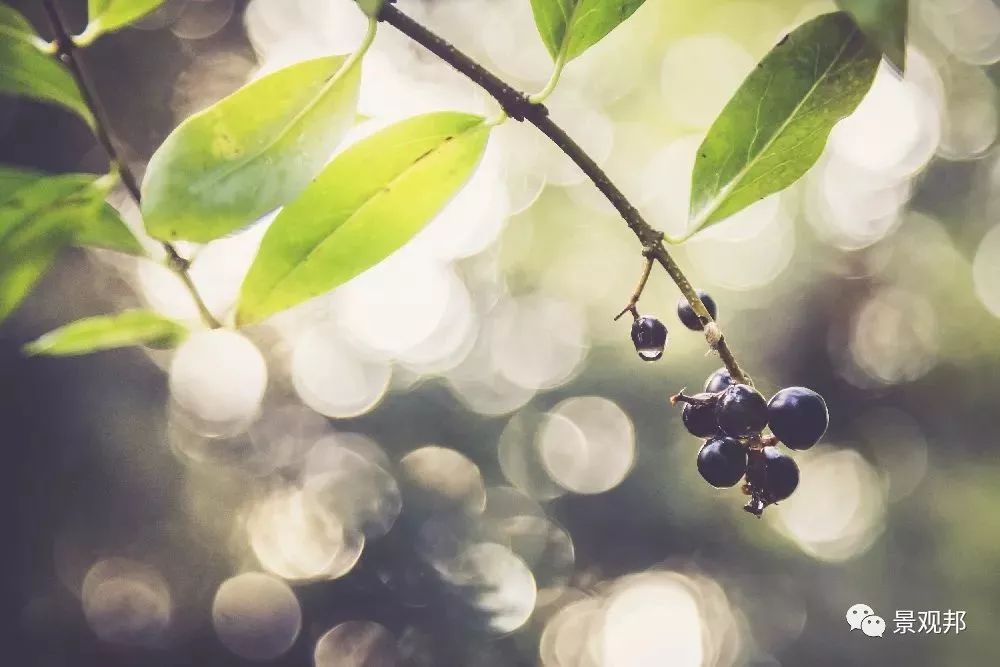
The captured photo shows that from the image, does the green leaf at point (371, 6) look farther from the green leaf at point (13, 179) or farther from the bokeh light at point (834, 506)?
the bokeh light at point (834, 506)

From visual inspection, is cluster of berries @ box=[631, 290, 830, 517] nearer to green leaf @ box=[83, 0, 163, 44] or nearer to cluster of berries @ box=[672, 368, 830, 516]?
cluster of berries @ box=[672, 368, 830, 516]

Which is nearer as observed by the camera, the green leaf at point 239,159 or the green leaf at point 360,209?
the green leaf at point 239,159

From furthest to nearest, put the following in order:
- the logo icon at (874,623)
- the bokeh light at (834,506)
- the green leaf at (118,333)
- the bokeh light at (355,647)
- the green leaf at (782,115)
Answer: the bokeh light at (834,506)
the bokeh light at (355,647)
the logo icon at (874,623)
the green leaf at (118,333)
the green leaf at (782,115)

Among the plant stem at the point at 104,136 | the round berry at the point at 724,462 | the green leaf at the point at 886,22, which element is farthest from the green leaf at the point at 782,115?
the plant stem at the point at 104,136

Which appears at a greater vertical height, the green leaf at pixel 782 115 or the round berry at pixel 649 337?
the green leaf at pixel 782 115

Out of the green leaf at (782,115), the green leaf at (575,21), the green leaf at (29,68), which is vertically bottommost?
the green leaf at (29,68)

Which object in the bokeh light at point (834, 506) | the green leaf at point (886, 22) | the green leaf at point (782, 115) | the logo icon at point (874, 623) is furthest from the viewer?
the bokeh light at point (834, 506)

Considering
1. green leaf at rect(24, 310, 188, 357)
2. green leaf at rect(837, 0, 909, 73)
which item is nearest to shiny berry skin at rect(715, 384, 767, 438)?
green leaf at rect(837, 0, 909, 73)

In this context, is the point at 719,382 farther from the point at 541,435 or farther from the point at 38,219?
the point at 541,435
